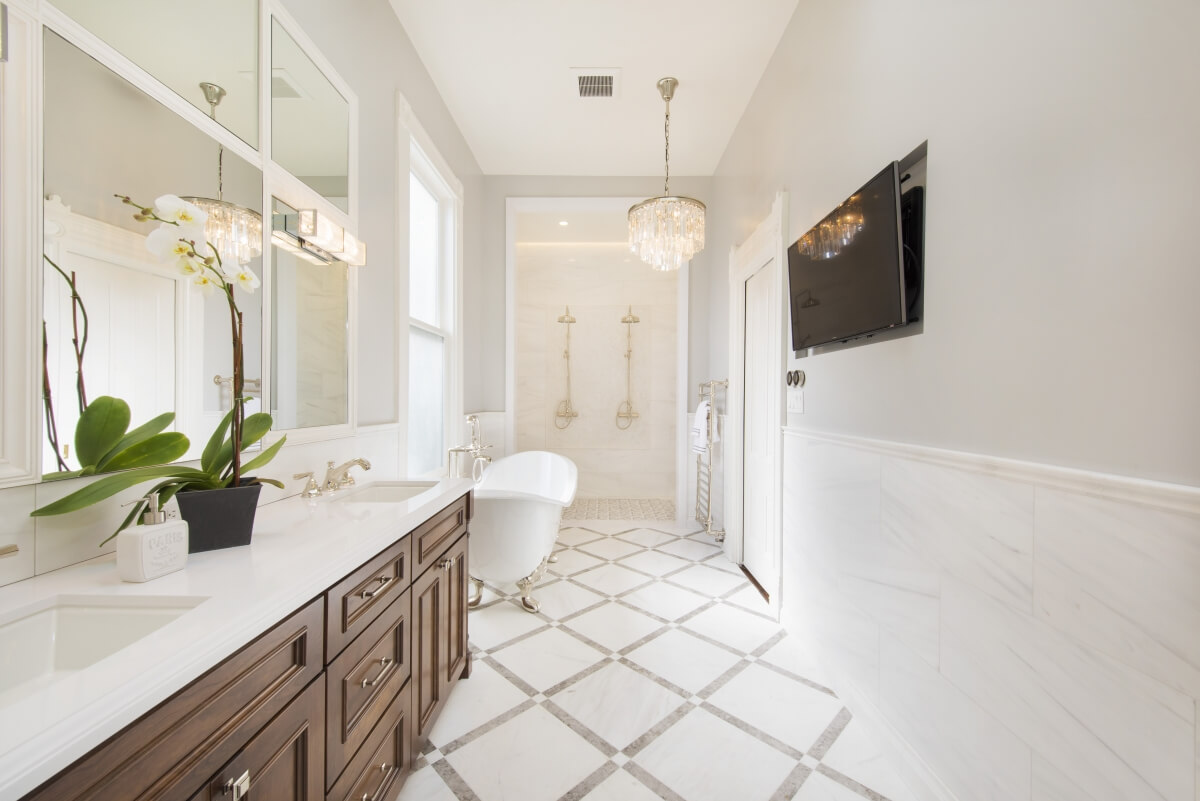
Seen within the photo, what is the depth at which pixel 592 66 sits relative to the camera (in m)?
2.66

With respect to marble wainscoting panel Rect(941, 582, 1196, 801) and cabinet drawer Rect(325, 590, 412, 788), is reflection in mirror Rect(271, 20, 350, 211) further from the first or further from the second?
marble wainscoting panel Rect(941, 582, 1196, 801)

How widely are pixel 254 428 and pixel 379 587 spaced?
46cm

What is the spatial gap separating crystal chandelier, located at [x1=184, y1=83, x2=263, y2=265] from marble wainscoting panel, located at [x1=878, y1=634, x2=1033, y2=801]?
2.08 metres

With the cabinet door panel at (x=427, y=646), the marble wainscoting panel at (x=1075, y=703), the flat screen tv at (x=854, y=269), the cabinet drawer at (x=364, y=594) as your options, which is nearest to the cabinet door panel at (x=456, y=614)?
the cabinet door panel at (x=427, y=646)

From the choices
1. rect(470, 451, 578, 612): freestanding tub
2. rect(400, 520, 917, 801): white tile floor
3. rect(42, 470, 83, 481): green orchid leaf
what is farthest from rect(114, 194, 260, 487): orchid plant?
rect(470, 451, 578, 612): freestanding tub

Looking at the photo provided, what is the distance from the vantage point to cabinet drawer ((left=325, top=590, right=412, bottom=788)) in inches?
37.4

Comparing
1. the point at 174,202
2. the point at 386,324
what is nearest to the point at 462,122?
the point at 386,324

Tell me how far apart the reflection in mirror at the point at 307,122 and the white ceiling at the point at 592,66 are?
903mm

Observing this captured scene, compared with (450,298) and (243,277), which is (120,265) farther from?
(450,298)

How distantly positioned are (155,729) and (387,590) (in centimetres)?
64

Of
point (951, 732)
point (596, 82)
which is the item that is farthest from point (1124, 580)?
point (596, 82)

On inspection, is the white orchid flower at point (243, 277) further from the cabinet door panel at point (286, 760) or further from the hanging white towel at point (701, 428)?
the hanging white towel at point (701, 428)

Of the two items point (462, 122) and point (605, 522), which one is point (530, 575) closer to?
point (605, 522)

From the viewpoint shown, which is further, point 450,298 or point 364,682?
point 450,298
